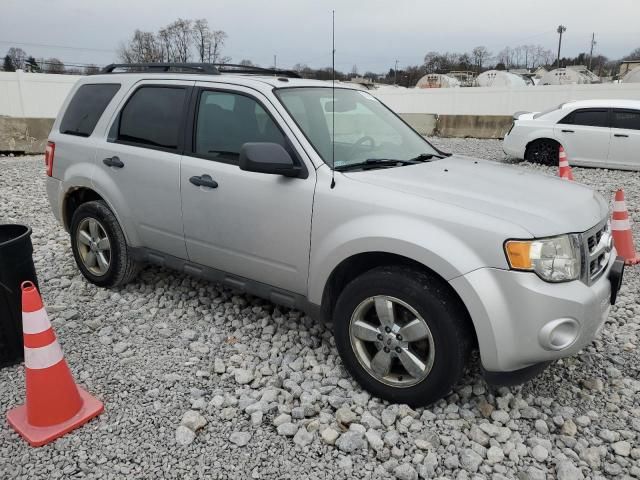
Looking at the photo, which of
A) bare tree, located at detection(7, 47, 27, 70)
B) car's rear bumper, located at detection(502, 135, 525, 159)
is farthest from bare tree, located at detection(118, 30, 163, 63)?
car's rear bumper, located at detection(502, 135, 525, 159)

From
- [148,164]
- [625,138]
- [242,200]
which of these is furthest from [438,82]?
[242,200]

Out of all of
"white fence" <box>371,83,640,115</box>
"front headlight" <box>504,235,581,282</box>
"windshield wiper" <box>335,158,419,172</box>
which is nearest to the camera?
"front headlight" <box>504,235,581,282</box>

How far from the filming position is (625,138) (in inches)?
422

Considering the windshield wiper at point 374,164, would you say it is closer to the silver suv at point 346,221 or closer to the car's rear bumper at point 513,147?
the silver suv at point 346,221

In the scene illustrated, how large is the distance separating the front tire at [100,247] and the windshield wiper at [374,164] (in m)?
2.16

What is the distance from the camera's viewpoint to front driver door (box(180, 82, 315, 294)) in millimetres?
3193

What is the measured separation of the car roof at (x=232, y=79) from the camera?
140 inches

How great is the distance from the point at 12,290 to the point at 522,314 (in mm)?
3036

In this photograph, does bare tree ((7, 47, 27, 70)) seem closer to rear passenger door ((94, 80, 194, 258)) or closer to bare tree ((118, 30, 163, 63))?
bare tree ((118, 30, 163, 63))

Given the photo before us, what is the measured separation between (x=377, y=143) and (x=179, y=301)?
2.15 m

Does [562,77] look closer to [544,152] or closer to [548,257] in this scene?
[544,152]

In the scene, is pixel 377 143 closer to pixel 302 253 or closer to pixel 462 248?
pixel 302 253

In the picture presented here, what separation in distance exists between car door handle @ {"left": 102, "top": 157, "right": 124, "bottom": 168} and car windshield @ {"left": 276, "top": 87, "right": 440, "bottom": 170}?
150 centimetres

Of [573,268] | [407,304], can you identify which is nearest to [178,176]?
[407,304]
